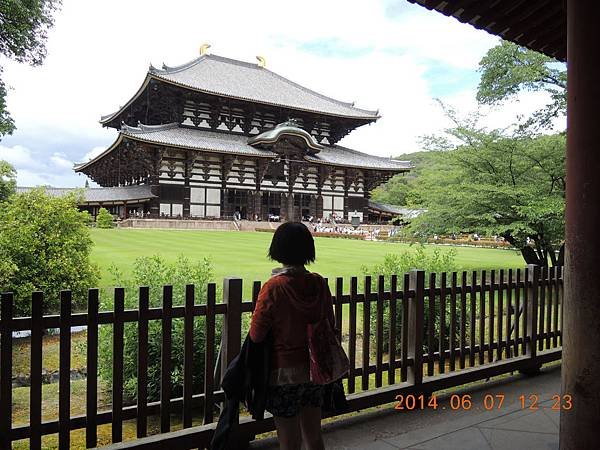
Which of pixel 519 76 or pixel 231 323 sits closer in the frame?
pixel 231 323

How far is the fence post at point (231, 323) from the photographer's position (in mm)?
2762

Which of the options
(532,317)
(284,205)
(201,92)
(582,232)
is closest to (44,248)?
(532,317)

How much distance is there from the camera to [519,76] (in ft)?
30.8

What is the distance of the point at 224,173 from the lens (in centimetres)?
3058

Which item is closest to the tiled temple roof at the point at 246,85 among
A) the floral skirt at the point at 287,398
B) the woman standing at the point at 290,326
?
the woman standing at the point at 290,326

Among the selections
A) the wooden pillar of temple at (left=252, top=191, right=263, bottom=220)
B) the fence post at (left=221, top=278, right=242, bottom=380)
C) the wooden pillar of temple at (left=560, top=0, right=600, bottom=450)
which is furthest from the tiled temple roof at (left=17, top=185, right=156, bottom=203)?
the wooden pillar of temple at (left=560, top=0, right=600, bottom=450)

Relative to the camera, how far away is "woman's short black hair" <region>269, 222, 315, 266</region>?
2096mm

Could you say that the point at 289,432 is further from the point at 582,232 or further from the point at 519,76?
the point at 519,76

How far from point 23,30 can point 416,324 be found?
822 centimetres

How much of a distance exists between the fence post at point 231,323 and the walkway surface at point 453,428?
651mm

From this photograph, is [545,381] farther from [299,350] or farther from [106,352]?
[106,352]

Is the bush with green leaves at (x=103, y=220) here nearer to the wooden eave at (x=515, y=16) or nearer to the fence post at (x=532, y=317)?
the fence post at (x=532, y=317)

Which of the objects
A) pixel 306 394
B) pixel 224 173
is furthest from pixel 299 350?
pixel 224 173

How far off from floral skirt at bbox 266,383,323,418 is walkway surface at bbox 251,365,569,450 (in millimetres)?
990
